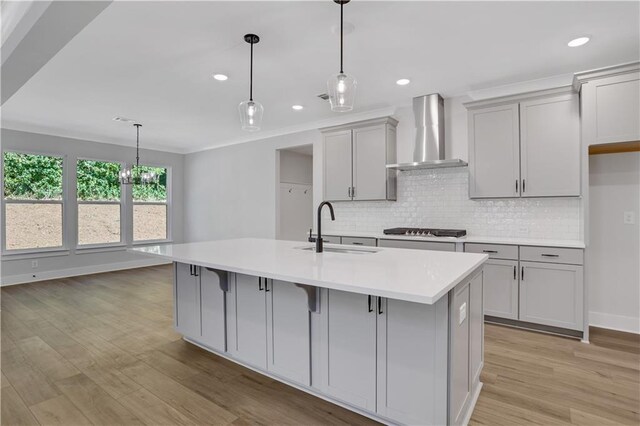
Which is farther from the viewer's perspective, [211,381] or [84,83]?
[84,83]

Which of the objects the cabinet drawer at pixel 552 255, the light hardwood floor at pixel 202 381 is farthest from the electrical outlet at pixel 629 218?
the light hardwood floor at pixel 202 381

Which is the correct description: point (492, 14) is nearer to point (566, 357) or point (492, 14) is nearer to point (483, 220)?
point (483, 220)

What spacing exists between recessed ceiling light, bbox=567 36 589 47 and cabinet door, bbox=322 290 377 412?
9.22 ft

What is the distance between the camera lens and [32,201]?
5711mm

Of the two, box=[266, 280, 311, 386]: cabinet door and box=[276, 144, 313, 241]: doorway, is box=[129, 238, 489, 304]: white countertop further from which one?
box=[276, 144, 313, 241]: doorway

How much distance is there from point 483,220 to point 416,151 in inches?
45.8

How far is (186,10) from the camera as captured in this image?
7.73 ft

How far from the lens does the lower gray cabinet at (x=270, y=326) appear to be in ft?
7.05

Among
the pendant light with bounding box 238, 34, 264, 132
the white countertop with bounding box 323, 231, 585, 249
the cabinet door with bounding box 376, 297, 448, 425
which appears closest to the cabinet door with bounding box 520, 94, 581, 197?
the white countertop with bounding box 323, 231, 585, 249

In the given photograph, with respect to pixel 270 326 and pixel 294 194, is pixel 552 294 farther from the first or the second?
pixel 294 194

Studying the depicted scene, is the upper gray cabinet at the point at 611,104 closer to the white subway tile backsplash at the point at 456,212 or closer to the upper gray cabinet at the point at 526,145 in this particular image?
the upper gray cabinet at the point at 526,145

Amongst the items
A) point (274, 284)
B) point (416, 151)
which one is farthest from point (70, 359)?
point (416, 151)

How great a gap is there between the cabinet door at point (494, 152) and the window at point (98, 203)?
6589 mm

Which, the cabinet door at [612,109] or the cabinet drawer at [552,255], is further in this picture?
the cabinet drawer at [552,255]
